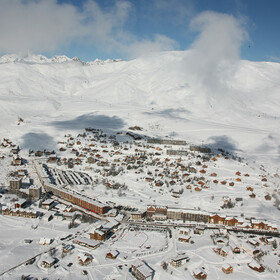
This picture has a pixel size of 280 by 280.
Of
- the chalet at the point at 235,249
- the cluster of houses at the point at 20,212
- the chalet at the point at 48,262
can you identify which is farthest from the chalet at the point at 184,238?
the cluster of houses at the point at 20,212

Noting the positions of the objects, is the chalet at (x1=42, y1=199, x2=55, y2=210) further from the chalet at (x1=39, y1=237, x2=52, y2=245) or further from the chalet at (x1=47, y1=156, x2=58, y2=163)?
the chalet at (x1=47, y1=156, x2=58, y2=163)

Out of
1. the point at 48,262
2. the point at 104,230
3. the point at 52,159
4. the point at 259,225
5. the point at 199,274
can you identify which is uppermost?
the point at 52,159

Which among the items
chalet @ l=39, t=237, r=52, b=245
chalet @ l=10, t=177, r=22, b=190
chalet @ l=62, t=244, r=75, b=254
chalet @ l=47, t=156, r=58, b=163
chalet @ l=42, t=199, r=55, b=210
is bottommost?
chalet @ l=62, t=244, r=75, b=254

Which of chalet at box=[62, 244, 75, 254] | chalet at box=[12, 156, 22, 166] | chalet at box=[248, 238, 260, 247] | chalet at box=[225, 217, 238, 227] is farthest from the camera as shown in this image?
chalet at box=[12, 156, 22, 166]

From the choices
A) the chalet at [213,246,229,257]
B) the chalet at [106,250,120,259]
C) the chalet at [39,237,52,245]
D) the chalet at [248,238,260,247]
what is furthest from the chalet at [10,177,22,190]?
the chalet at [248,238,260,247]

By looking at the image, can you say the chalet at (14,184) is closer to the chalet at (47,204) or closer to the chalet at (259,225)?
the chalet at (47,204)

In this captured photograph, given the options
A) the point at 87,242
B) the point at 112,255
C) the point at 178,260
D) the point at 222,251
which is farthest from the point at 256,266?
the point at 87,242

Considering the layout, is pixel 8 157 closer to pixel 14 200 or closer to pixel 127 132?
pixel 14 200

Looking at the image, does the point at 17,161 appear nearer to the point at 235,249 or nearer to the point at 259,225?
the point at 235,249
